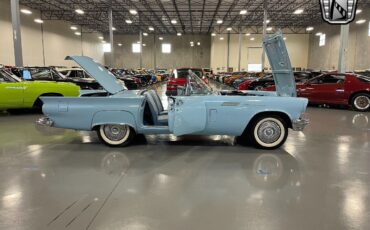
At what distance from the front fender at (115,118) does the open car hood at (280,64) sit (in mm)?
3011

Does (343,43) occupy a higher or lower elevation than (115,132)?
higher

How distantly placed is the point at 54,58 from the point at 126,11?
9.03m

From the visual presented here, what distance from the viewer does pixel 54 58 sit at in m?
32.1

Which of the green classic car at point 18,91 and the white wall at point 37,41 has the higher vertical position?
the white wall at point 37,41

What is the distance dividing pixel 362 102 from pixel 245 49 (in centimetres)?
3217

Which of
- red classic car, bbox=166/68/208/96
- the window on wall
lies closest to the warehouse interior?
red classic car, bbox=166/68/208/96

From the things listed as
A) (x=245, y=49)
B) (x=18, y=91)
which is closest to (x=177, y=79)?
(x=18, y=91)

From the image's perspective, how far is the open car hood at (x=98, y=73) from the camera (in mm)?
5711

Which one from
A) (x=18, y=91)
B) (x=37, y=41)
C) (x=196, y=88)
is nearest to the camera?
(x=196, y=88)

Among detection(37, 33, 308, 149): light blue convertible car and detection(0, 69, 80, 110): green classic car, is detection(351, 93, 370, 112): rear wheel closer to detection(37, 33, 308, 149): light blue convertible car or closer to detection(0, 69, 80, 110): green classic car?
detection(37, 33, 308, 149): light blue convertible car

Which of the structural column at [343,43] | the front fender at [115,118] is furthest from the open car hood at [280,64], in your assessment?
the structural column at [343,43]

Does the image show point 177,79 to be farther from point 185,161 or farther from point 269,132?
point 185,161

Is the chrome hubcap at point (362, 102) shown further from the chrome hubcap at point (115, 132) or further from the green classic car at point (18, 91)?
the green classic car at point (18, 91)

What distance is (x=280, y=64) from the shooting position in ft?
20.0
